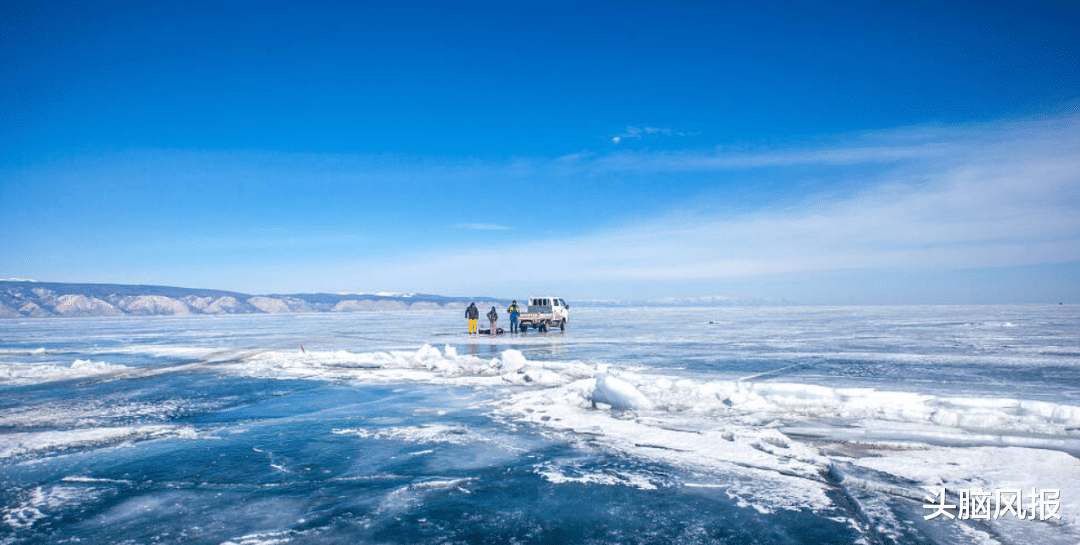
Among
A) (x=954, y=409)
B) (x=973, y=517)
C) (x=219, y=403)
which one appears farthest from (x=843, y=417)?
(x=219, y=403)

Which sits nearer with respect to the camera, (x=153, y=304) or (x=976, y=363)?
(x=976, y=363)

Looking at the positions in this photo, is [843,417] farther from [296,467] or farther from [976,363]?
[976,363]

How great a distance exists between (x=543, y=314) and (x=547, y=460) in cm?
2599

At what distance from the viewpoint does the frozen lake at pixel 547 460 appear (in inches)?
179

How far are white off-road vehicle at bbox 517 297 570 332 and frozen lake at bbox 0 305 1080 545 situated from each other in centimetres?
1849

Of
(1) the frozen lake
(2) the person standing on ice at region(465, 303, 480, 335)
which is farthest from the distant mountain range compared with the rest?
(1) the frozen lake

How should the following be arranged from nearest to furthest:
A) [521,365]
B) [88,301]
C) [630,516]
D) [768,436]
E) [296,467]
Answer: [630,516]
[296,467]
[768,436]
[521,365]
[88,301]

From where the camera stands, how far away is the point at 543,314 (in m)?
32.5

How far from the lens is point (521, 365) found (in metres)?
14.5

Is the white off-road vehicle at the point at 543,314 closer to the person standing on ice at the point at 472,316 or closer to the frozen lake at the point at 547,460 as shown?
the person standing on ice at the point at 472,316

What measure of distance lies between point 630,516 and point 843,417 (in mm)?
5763

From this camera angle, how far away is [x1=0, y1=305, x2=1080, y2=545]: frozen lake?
4535 millimetres

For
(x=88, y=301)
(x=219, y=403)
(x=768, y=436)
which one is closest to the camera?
(x=768, y=436)

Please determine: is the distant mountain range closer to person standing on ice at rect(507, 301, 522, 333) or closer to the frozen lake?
person standing on ice at rect(507, 301, 522, 333)
